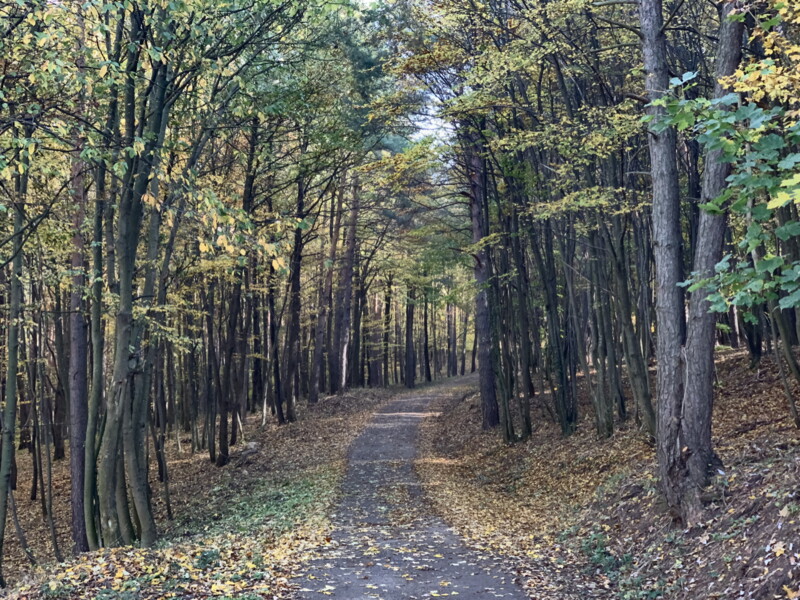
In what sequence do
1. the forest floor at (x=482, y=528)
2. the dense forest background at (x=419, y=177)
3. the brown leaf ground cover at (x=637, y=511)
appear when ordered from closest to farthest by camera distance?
1. the brown leaf ground cover at (x=637, y=511)
2. the forest floor at (x=482, y=528)
3. the dense forest background at (x=419, y=177)

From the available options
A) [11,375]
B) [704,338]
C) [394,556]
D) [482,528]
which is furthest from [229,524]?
[704,338]

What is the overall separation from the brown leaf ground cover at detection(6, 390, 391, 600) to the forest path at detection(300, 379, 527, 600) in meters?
0.37

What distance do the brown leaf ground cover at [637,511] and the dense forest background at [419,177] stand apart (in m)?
0.45

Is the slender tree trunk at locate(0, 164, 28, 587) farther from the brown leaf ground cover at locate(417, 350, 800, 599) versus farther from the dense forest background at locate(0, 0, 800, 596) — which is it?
the brown leaf ground cover at locate(417, 350, 800, 599)

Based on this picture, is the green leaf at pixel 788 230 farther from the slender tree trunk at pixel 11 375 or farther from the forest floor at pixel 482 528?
the slender tree trunk at pixel 11 375

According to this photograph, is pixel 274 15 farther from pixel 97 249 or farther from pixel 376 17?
pixel 376 17

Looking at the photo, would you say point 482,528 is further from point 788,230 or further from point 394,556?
point 788,230

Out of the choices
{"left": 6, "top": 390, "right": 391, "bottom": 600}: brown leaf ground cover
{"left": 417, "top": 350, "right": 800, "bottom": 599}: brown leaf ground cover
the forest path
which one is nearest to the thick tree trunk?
{"left": 417, "top": 350, "right": 800, "bottom": 599}: brown leaf ground cover

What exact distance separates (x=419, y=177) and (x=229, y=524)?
1282 cm

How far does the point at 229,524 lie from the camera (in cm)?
1184

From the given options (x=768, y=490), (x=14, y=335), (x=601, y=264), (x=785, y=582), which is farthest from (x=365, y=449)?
(x=785, y=582)

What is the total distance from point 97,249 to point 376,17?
9591 millimetres

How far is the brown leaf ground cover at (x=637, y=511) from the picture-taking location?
219 inches

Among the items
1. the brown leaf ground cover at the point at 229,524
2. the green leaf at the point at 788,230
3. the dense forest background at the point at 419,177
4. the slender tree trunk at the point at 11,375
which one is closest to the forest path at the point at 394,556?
the brown leaf ground cover at the point at 229,524
